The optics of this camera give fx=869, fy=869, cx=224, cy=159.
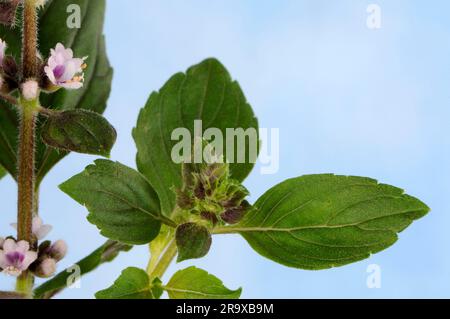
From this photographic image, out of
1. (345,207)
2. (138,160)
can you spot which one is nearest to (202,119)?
(138,160)

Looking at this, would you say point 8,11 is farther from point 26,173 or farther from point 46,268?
point 46,268

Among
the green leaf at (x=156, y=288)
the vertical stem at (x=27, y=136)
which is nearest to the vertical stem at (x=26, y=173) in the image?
the vertical stem at (x=27, y=136)

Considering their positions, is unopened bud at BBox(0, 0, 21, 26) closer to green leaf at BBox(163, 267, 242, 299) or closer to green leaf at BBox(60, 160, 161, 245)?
green leaf at BBox(60, 160, 161, 245)

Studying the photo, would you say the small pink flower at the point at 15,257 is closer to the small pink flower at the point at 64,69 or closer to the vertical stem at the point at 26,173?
the vertical stem at the point at 26,173

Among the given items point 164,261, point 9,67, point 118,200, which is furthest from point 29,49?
point 164,261
